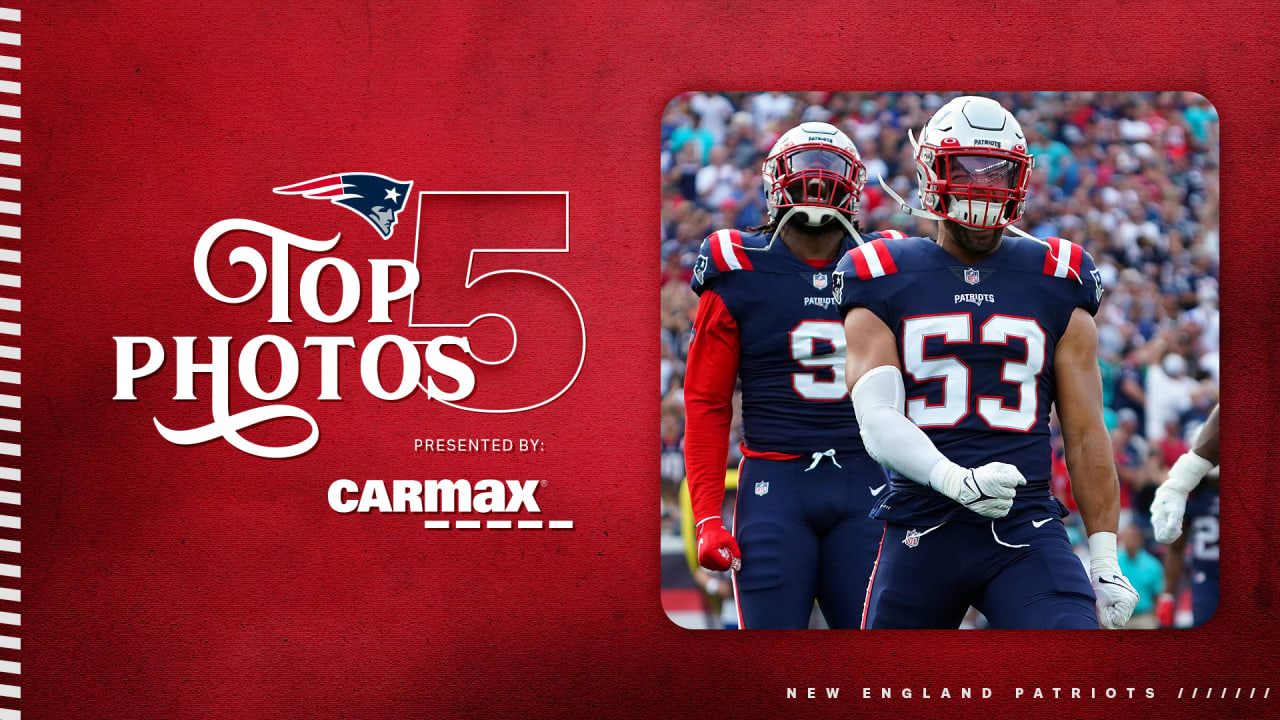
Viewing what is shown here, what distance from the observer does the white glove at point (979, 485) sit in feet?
8.59

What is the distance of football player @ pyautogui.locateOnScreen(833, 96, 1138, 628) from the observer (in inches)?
105

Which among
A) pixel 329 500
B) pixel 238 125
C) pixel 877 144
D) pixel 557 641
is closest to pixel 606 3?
pixel 877 144

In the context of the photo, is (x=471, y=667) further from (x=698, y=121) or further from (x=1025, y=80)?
(x=1025, y=80)

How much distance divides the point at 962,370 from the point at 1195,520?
749mm

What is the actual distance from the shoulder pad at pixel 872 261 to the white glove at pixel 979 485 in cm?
49

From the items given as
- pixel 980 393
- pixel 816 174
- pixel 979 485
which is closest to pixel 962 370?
pixel 980 393

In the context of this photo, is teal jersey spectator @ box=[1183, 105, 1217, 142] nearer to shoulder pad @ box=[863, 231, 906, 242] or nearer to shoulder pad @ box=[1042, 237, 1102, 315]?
shoulder pad @ box=[1042, 237, 1102, 315]

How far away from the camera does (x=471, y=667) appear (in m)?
2.88

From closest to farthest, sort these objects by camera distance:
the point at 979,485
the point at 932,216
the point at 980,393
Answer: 1. the point at 979,485
2. the point at 980,393
3. the point at 932,216

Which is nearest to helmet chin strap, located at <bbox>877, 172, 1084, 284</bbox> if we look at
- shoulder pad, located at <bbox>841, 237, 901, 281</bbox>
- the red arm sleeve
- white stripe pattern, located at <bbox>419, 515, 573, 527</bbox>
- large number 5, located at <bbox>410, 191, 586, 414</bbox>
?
shoulder pad, located at <bbox>841, 237, 901, 281</bbox>

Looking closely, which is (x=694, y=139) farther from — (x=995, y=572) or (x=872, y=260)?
(x=995, y=572)

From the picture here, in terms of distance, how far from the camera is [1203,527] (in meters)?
2.89

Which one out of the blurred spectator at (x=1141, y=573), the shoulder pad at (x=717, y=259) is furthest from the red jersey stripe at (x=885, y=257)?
the blurred spectator at (x=1141, y=573)

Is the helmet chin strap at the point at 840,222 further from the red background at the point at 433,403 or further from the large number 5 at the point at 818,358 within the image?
the red background at the point at 433,403
